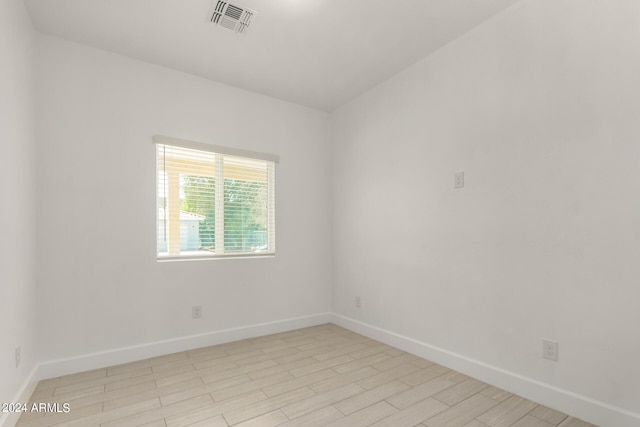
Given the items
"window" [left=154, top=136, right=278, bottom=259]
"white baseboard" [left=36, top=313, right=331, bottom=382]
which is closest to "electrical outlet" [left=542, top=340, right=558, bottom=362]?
"white baseboard" [left=36, top=313, right=331, bottom=382]

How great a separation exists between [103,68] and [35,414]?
2.58m

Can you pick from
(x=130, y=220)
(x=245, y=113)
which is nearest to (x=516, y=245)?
(x=245, y=113)

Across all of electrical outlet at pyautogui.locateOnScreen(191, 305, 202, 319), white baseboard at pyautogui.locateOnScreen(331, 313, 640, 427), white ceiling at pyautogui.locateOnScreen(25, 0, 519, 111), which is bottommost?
white baseboard at pyautogui.locateOnScreen(331, 313, 640, 427)

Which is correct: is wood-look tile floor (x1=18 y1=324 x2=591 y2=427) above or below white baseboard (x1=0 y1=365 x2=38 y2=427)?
below

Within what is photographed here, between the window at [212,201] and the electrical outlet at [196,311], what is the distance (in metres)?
0.49

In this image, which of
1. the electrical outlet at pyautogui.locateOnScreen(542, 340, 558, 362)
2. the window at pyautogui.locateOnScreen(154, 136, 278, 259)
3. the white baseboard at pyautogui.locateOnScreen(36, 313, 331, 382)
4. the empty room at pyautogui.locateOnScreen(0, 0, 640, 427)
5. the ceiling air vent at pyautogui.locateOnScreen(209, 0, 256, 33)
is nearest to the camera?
Answer: the empty room at pyautogui.locateOnScreen(0, 0, 640, 427)

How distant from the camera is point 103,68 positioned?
2803mm

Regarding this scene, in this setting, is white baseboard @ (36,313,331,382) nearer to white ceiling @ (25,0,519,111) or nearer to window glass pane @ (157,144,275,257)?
window glass pane @ (157,144,275,257)

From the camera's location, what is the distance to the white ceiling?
229cm

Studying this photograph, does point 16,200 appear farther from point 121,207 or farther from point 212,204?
point 212,204

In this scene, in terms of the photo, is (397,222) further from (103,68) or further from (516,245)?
(103,68)

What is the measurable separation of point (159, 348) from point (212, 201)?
1.44 m

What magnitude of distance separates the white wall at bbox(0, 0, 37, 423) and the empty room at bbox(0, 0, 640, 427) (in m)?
0.02

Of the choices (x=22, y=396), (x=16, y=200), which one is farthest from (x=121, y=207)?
(x=22, y=396)
